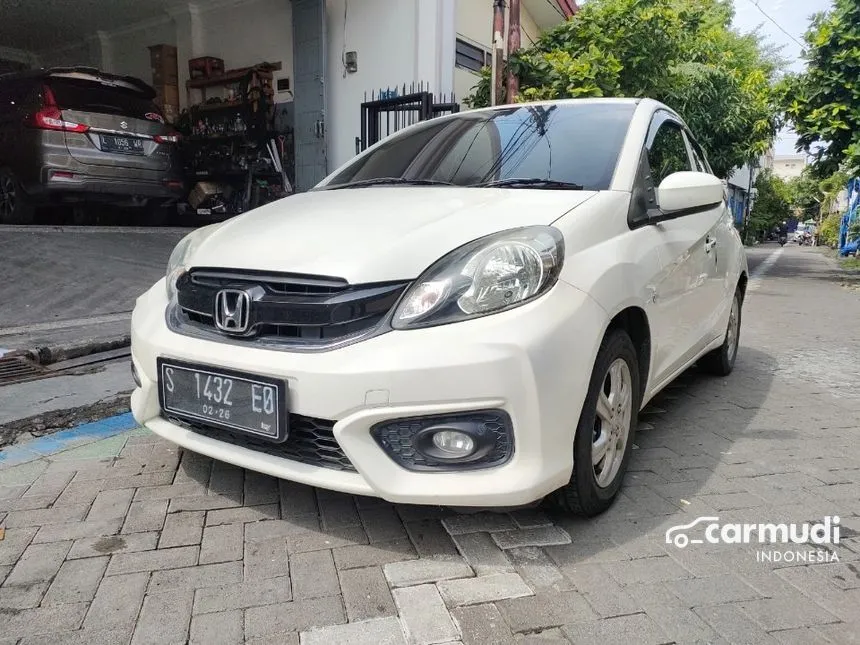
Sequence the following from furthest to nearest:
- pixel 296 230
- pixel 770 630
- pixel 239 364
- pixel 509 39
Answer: pixel 509 39 → pixel 296 230 → pixel 239 364 → pixel 770 630

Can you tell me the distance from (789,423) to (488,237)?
2.34 meters

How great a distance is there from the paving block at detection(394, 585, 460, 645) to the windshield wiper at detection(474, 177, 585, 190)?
1481 mm

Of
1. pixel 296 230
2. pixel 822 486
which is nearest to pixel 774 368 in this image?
pixel 822 486

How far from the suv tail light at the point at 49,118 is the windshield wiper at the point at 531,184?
6182 mm

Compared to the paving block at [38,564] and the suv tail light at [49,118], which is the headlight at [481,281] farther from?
the suv tail light at [49,118]

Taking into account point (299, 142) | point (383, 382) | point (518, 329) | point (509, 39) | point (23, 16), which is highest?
point (23, 16)

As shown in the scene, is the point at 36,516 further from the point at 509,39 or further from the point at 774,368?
the point at 509,39

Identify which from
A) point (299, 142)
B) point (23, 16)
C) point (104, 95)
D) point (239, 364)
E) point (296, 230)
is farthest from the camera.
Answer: point (23, 16)

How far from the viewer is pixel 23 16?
11297 millimetres

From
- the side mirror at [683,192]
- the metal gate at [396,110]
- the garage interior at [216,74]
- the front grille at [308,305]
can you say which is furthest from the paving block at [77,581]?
the garage interior at [216,74]

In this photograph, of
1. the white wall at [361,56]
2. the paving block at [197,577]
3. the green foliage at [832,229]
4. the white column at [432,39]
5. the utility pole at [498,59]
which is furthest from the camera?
the green foliage at [832,229]

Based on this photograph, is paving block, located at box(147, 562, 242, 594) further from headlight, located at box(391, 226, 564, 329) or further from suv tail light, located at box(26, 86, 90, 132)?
suv tail light, located at box(26, 86, 90, 132)

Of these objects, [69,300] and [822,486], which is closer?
[822,486]

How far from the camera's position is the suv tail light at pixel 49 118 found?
276 inches
